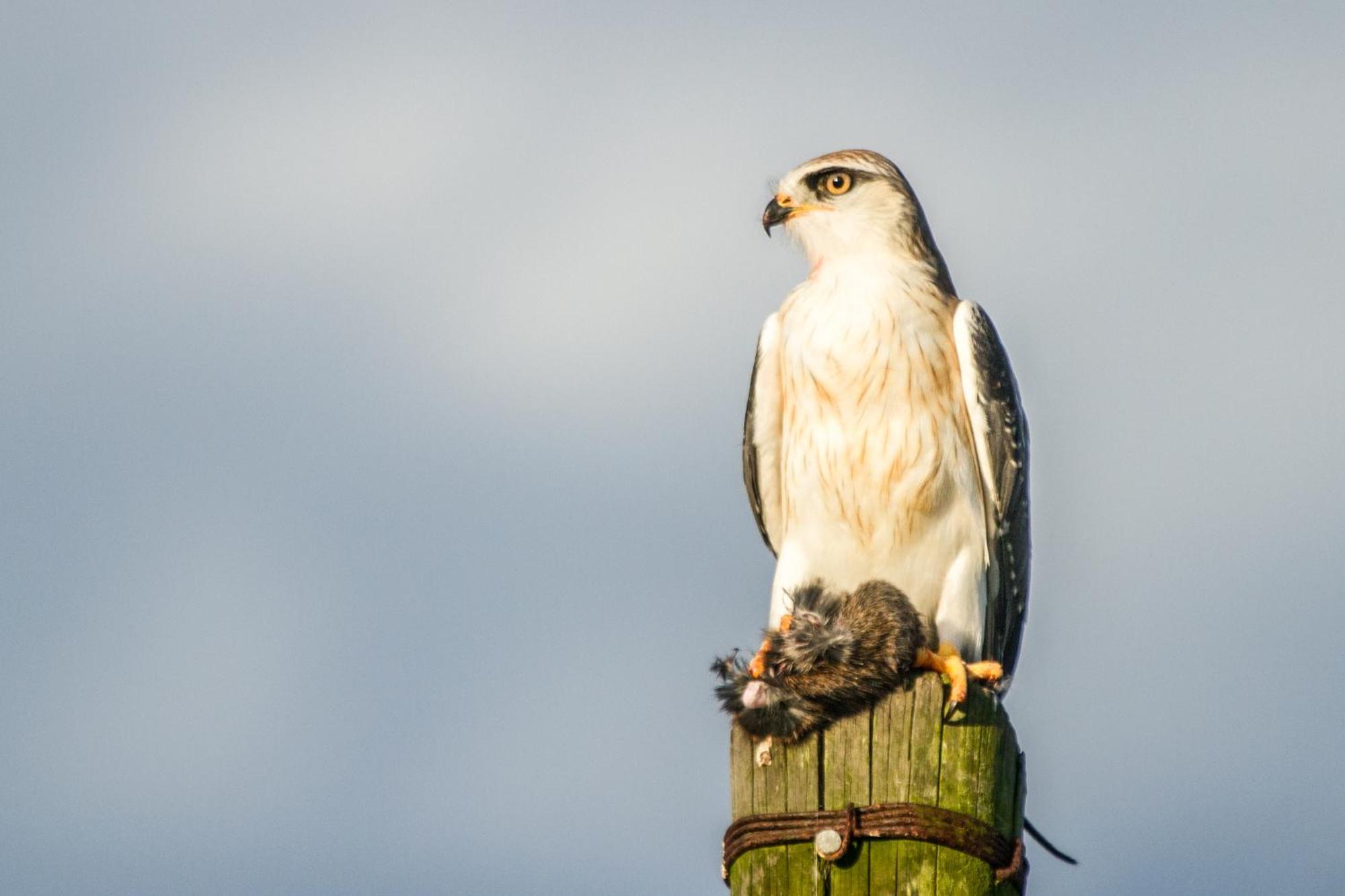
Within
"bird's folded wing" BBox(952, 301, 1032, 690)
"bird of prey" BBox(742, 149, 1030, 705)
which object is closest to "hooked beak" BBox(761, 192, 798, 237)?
"bird of prey" BBox(742, 149, 1030, 705)

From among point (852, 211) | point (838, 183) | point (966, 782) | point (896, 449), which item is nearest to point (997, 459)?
point (896, 449)

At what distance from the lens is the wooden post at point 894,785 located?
4.48 m

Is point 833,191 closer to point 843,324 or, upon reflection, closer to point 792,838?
point 843,324

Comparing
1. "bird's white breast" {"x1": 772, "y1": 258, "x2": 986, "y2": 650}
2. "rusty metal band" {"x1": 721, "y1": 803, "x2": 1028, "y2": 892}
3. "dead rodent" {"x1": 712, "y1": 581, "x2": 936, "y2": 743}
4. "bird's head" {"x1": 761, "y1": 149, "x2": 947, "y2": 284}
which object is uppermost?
"bird's head" {"x1": 761, "y1": 149, "x2": 947, "y2": 284}

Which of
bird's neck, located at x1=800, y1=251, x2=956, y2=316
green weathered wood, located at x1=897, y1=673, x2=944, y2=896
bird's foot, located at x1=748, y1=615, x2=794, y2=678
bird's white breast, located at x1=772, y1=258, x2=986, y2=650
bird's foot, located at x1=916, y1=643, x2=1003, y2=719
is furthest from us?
bird's neck, located at x1=800, y1=251, x2=956, y2=316

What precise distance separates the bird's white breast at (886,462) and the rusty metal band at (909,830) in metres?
2.15

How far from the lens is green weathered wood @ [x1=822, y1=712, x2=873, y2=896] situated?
4484 mm

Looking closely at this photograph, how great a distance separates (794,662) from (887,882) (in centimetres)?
91

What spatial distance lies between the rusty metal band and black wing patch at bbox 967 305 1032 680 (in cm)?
233

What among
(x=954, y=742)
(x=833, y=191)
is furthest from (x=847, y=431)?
(x=954, y=742)

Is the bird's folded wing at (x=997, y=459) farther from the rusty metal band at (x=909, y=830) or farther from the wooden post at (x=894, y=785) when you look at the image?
the rusty metal band at (x=909, y=830)

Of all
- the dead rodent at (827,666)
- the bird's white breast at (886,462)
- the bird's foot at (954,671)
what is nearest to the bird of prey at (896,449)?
the bird's white breast at (886,462)

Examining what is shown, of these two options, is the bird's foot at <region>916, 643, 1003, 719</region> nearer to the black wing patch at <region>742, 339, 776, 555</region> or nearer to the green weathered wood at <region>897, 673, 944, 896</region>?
the green weathered wood at <region>897, 673, 944, 896</region>

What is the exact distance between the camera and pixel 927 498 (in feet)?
22.2
